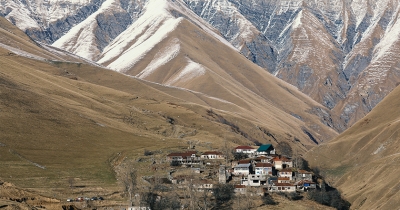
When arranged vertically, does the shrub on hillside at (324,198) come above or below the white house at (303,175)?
below

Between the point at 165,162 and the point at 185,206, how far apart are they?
46.1 m

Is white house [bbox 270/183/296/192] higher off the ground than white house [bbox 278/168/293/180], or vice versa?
white house [bbox 278/168/293/180]

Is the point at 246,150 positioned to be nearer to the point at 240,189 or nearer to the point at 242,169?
the point at 242,169

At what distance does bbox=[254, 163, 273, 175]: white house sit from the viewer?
16488 cm

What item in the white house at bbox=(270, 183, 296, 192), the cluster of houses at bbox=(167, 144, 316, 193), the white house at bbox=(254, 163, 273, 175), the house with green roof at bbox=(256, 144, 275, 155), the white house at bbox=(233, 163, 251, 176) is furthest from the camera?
the house with green roof at bbox=(256, 144, 275, 155)

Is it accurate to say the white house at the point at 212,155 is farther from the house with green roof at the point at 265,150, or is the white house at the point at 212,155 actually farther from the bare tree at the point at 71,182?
the bare tree at the point at 71,182

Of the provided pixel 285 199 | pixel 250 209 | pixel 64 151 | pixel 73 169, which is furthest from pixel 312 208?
pixel 64 151

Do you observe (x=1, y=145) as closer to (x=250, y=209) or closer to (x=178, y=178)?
(x=178, y=178)

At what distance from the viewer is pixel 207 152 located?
18450 cm

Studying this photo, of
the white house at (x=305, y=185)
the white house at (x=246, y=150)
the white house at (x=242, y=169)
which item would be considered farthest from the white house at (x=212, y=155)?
the white house at (x=305, y=185)

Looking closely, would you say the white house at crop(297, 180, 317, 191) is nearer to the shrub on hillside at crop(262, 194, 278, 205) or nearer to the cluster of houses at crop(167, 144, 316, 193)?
the cluster of houses at crop(167, 144, 316, 193)

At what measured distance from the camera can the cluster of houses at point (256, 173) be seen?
156750 mm

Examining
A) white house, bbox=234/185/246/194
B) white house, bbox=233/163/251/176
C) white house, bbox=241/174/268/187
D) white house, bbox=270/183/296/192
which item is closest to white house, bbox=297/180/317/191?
white house, bbox=270/183/296/192

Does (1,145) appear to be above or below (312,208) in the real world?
above
